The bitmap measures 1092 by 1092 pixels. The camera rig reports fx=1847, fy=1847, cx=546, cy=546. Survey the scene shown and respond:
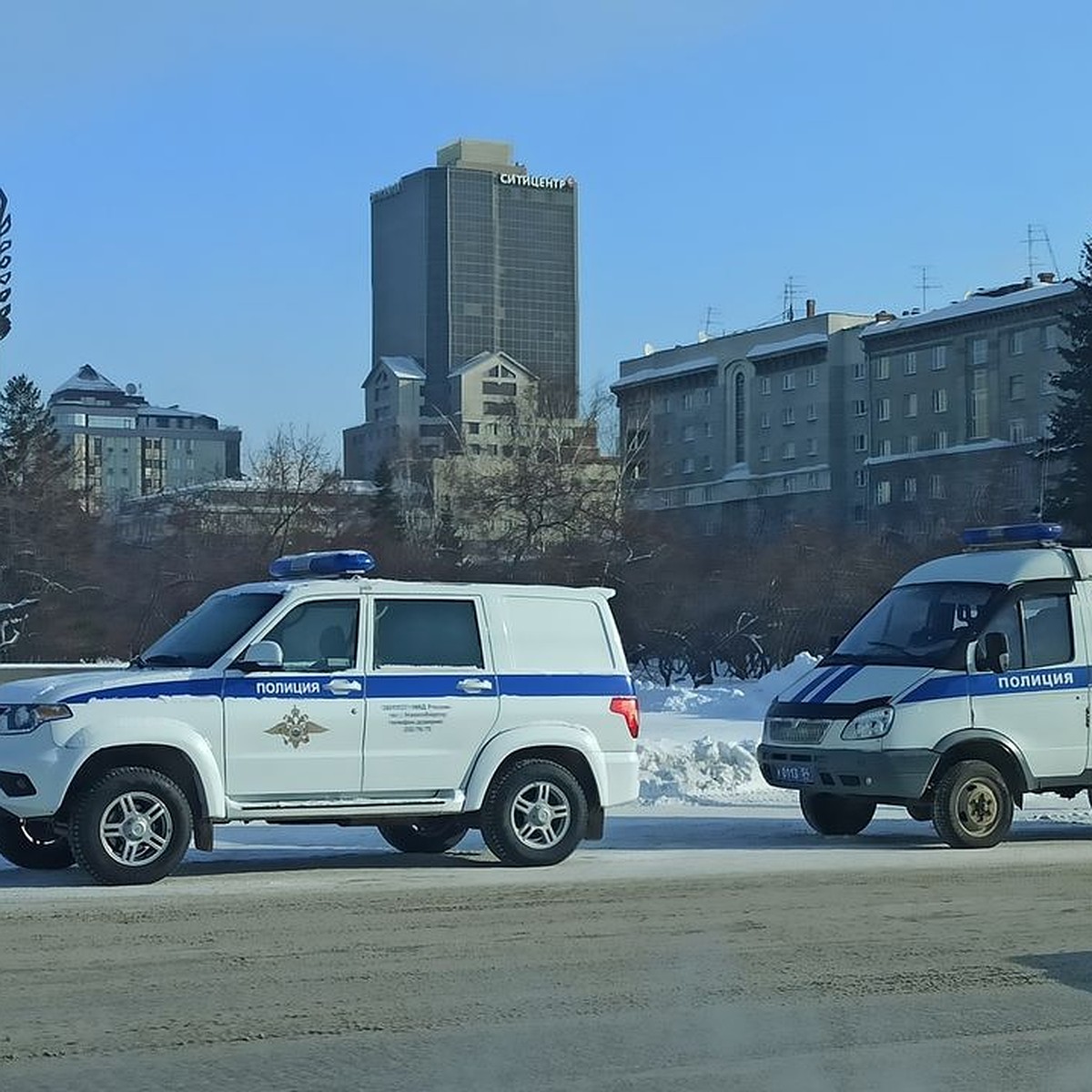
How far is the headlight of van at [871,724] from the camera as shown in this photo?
48.4 feet

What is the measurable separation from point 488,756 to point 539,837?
741mm

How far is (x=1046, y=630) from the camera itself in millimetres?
15484

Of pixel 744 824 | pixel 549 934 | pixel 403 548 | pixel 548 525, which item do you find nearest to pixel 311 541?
pixel 403 548

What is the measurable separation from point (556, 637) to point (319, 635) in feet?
6.13

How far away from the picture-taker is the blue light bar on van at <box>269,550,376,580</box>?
45.0ft

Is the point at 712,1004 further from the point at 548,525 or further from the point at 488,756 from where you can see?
the point at 548,525

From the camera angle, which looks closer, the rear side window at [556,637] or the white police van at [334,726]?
the white police van at [334,726]

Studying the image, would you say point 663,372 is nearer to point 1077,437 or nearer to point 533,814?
point 1077,437

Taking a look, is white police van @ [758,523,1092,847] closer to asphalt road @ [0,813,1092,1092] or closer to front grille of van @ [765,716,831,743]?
front grille of van @ [765,716,831,743]

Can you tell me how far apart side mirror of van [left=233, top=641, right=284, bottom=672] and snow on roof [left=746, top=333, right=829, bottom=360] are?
111 m

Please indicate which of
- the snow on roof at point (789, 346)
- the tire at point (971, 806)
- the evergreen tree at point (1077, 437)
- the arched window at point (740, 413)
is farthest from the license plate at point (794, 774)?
the arched window at point (740, 413)

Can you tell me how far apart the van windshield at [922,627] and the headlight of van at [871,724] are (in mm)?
638

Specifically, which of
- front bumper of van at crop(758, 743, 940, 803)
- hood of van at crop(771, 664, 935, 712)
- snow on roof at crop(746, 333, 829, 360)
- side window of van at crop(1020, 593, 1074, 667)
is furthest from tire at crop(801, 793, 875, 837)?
snow on roof at crop(746, 333, 829, 360)

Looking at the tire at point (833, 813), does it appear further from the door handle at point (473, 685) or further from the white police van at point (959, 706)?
the door handle at point (473, 685)
